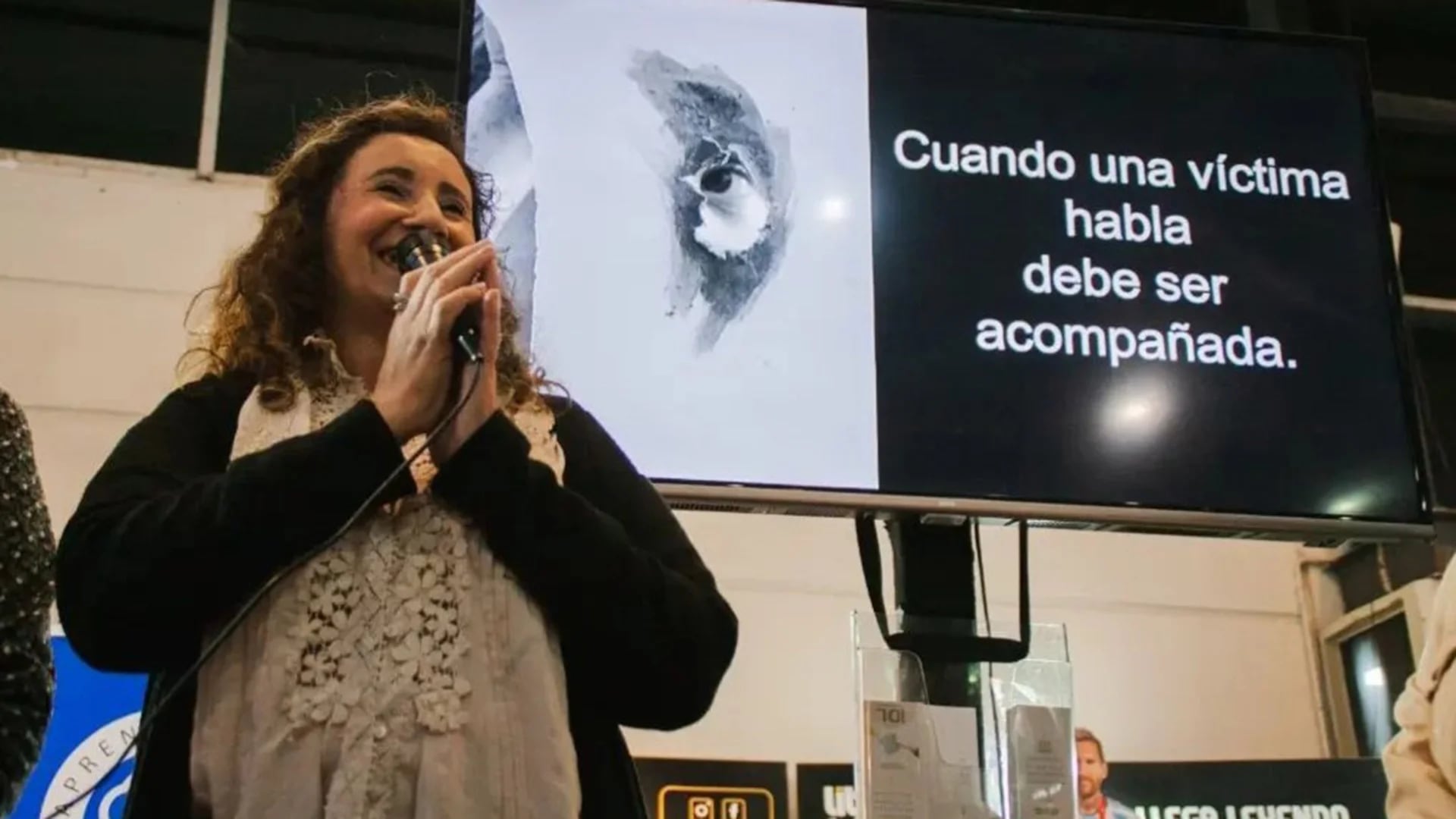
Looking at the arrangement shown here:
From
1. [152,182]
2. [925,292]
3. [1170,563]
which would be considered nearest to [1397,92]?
[1170,563]

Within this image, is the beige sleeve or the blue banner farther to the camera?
the blue banner

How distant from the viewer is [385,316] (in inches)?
57.5

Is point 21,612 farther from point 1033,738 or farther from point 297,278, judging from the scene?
point 1033,738

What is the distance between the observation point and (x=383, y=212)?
4.84ft

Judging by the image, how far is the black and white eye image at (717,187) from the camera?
7.20ft

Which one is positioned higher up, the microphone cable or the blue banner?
the blue banner

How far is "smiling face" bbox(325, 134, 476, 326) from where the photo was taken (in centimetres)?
146

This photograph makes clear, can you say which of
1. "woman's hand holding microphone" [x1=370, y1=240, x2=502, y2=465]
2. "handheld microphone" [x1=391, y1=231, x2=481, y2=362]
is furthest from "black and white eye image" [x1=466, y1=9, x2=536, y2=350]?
A: "woman's hand holding microphone" [x1=370, y1=240, x2=502, y2=465]

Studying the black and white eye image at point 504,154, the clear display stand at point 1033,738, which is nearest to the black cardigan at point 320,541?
the clear display stand at point 1033,738

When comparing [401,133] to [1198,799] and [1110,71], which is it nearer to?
[1110,71]

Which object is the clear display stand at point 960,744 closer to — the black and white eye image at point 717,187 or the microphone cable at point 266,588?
the black and white eye image at point 717,187

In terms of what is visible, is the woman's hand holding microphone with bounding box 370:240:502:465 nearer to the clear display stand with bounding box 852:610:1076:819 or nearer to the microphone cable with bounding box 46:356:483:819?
the microphone cable with bounding box 46:356:483:819

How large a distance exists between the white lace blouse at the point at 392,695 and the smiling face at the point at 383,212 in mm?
296

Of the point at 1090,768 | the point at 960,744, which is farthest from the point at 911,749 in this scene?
the point at 1090,768
